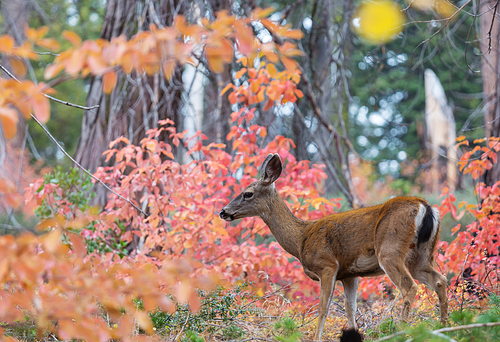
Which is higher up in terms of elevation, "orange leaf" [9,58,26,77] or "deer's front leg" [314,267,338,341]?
"orange leaf" [9,58,26,77]

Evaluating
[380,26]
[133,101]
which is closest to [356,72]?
[133,101]

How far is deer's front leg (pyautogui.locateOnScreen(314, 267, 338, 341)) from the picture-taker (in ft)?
13.0

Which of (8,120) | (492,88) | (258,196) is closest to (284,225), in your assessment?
(258,196)

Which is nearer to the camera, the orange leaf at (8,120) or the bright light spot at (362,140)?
the orange leaf at (8,120)

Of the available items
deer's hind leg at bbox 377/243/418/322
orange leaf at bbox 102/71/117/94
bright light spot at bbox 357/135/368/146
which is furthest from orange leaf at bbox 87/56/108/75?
bright light spot at bbox 357/135/368/146

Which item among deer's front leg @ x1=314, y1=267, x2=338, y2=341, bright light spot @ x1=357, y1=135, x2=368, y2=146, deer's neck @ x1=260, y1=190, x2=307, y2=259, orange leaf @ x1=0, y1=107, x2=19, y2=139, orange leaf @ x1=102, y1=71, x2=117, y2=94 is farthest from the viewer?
bright light spot @ x1=357, y1=135, x2=368, y2=146

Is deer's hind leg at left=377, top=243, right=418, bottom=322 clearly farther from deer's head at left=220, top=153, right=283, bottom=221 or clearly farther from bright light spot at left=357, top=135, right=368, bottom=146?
bright light spot at left=357, top=135, right=368, bottom=146

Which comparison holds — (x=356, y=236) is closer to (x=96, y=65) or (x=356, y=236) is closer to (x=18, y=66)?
(x=96, y=65)

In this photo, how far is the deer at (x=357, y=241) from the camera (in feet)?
12.6

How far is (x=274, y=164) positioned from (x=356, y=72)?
19389mm

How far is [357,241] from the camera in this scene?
13.6ft

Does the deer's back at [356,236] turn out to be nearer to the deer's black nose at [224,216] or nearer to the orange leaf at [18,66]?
the deer's black nose at [224,216]

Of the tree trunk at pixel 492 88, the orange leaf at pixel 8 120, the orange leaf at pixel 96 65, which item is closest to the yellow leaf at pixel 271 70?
the orange leaf at pixel 96 65

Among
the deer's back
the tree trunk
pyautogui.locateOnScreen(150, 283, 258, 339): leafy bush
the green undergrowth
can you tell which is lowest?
the green undergrowth
